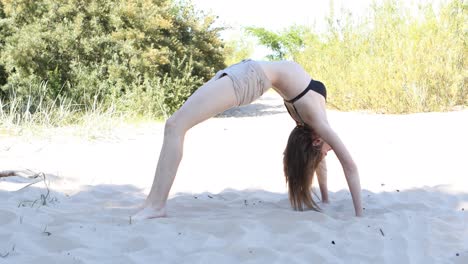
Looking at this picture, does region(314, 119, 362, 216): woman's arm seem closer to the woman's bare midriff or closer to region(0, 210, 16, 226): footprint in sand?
the woman's bare midriff

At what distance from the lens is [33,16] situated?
11125mm

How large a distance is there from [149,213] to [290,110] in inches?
44.2

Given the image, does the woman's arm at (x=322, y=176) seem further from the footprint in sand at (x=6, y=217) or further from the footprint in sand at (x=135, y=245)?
the footprint in sand at (x=6, y=217)

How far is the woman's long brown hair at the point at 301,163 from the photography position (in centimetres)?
327

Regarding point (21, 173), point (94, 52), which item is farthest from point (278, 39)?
point (21, 173)

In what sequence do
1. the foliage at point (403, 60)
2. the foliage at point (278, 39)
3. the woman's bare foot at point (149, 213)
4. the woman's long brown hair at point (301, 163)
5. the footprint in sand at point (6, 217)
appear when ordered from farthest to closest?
the foliage at point (278, 39) < the foliage at point (403, 60) < the woman's long brown hair at point (301, 163) < the woman's bare foot at point (149, 213) < the footprint in sand at point (6, 217)

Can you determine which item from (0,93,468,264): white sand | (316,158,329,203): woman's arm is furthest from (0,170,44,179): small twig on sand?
(316,158,329,203): woman's arm

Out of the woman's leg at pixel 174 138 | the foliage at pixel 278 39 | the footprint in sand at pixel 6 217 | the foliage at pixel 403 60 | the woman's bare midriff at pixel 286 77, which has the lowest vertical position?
the foliage at pixel 278 39

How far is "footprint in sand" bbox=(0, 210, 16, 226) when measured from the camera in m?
2.71

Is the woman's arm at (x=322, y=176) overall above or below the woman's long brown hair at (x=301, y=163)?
below

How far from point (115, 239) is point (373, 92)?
824 cm

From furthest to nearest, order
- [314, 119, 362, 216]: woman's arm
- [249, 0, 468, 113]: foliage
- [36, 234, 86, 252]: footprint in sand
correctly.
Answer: [249, 0, 468, 113]: foliage < [314, 119, 362, 216]: woman's arm < [36, 234, 86, 252]: footprint in sand

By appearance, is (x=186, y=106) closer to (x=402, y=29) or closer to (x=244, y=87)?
(x=244, y=87)

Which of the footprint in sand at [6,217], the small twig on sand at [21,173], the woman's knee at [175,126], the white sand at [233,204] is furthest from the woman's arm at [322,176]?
the small twig on sand at [21,173]
